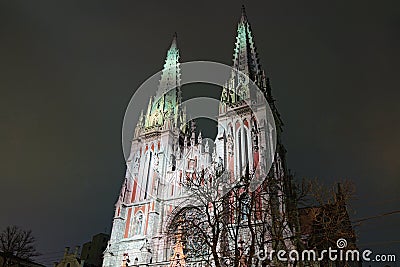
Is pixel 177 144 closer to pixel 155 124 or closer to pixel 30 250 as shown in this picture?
pixel 155 124

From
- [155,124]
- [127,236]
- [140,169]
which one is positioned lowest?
[127,236]

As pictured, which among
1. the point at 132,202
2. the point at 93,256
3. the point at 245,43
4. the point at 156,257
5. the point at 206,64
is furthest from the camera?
the point at 93,256

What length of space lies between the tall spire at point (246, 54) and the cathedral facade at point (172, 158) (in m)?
0.14

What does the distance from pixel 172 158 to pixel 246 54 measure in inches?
579

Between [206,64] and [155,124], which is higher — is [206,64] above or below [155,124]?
above

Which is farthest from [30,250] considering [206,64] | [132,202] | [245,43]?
[245,43]

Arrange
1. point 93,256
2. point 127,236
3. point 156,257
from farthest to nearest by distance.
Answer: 1. point 93,256
2. point 127,236
3. point 156,257

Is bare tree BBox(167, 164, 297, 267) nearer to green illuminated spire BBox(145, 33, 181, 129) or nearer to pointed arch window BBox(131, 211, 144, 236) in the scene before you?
pointed arch window BBox(131, 211, 144, 236)

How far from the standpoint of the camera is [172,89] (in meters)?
43.3

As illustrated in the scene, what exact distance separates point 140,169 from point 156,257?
31.2 feet

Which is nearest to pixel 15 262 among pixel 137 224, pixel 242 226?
pixel 137 224

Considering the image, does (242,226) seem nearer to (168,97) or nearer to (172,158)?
Answer: (172,158)

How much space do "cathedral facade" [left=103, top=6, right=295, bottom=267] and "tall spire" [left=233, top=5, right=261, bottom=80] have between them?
0.14 m

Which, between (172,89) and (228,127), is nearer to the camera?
(228,127)
